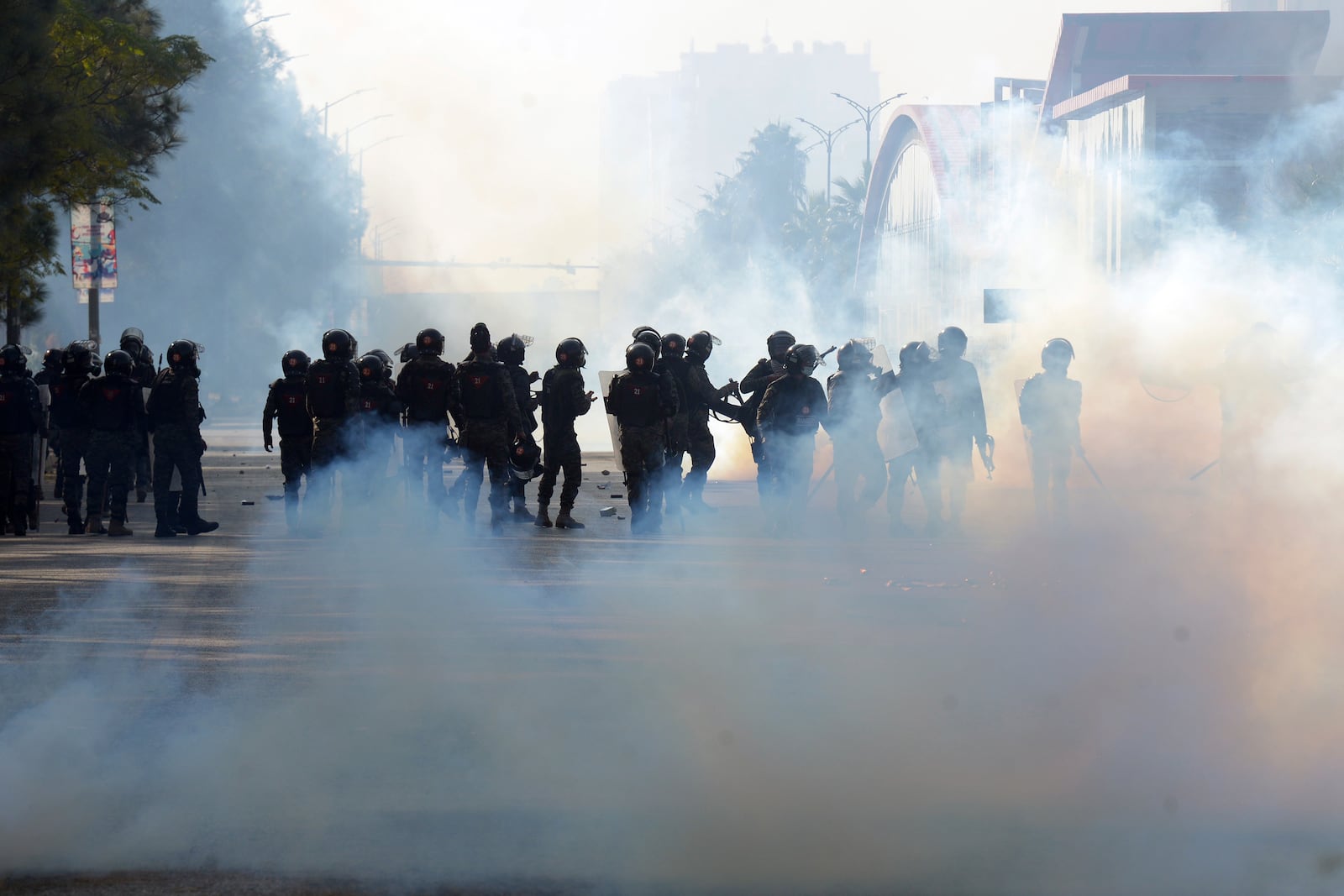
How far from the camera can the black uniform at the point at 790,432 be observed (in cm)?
1566

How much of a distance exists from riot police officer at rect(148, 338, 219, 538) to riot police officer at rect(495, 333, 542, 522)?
100 inches

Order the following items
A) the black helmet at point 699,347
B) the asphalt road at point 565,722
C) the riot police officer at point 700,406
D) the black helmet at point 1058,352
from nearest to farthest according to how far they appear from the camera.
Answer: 1. the asphalt road at point 565,722
2. the black helmet at point 1058,352
3. the riot police officer at point 700,406
4. the black helmet at point 699,347

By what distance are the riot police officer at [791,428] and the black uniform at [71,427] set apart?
568 centimetres

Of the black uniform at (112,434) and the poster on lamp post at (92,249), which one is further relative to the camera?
the poster on lamp post at (92,249)

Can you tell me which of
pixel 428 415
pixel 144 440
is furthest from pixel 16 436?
pixel 428 415

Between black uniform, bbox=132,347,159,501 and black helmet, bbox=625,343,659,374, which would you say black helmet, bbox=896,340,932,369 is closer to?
black helmet, bbox=625,343,659,374

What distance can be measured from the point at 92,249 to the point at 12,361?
12.7m

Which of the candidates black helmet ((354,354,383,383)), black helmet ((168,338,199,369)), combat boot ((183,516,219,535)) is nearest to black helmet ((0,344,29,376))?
black helmet ((168,338,199,369))

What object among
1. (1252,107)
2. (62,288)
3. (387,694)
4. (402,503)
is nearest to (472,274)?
(62,288)

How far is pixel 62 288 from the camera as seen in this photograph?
53.0 meters

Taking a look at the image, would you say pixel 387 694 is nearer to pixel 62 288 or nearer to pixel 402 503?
pixel 402 503

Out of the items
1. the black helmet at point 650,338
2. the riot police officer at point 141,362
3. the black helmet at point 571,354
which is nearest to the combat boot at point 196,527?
the riot police officer at point 141,362

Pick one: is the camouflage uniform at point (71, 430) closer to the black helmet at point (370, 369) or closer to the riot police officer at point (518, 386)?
the black helmet at point (370, 369)

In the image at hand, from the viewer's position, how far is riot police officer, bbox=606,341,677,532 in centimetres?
1545
